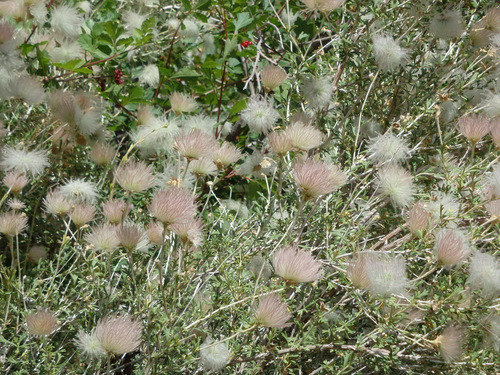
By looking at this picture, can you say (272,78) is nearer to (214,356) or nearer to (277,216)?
(277,216)

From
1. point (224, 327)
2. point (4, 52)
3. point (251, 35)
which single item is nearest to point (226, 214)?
point (224, 327)

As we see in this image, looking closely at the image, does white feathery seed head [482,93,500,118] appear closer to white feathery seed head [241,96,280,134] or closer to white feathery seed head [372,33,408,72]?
white feathery seed head [372,33,408,72]

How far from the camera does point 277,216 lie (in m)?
1.92

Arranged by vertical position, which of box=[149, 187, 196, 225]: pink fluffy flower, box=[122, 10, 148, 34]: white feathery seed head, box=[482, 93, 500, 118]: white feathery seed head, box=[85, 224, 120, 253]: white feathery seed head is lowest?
box=[149, 187, 196, 225]: pink fluffy flower

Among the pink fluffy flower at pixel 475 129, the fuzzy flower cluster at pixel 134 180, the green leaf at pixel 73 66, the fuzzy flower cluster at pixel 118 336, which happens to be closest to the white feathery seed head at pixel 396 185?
the pink fluffy flower at pixel 475 129

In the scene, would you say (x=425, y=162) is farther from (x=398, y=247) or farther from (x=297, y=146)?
(x=297, y=146)

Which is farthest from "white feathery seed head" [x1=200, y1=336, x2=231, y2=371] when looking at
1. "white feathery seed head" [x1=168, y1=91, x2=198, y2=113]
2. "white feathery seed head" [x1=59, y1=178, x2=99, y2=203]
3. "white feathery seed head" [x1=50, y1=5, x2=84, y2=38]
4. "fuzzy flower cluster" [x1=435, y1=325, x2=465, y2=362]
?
"white feathery seed head" [x1=50, y1=5, x2=84, y2=38]

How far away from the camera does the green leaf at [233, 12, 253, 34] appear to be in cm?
215

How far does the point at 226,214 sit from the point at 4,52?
72 cm

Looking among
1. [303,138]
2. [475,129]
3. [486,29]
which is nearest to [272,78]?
[303,138]

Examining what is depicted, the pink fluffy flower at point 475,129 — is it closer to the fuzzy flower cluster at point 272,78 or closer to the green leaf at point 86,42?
the fuzzy flower cluster at point 272,78

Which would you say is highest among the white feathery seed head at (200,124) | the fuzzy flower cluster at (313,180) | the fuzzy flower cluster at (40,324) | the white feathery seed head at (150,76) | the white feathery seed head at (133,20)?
the white feathery seed head at (133,20)

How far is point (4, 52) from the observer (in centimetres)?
178

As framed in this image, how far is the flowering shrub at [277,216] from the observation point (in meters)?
1.39
